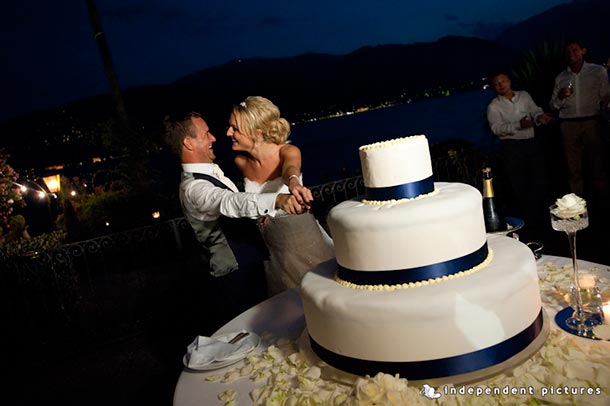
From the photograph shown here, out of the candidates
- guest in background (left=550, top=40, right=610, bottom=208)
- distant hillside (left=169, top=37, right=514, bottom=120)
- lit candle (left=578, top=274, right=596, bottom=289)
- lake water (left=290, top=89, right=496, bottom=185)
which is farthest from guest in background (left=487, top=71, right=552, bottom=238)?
distant hillside (left=169, top=37, right=514, bottom=120)

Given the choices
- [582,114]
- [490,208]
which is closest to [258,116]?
[490,208]

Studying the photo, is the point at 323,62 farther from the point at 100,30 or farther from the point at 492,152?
the point at 492,152

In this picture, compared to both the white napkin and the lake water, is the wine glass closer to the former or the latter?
the white napkin

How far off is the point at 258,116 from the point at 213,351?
1.33m

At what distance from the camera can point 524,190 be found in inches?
260

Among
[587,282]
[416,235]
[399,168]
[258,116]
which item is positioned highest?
[258,116]

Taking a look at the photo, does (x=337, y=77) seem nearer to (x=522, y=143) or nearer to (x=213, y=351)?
(x=522, y=143)

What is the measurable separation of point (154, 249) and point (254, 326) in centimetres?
703

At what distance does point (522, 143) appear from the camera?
6.30 m

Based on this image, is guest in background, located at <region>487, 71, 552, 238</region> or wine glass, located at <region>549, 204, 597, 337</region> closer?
wine glass, located at <region>549, 204, 597, 337</region>

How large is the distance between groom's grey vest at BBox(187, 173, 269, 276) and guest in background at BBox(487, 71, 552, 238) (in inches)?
173

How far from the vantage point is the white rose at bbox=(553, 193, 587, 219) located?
1.80 metres

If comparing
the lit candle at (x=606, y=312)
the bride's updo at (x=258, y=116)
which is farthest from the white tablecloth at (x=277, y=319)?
the bride's updo at (x=258, y=116)

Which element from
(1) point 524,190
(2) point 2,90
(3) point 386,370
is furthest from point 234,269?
(2) point 2,90
